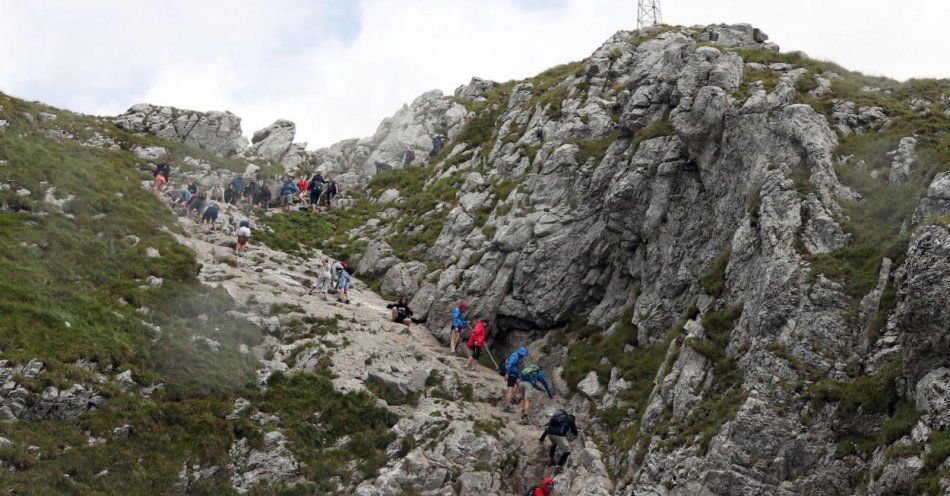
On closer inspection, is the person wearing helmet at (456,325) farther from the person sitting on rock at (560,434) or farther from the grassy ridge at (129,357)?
the person sitting on rock at (560,434)

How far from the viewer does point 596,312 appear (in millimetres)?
34562

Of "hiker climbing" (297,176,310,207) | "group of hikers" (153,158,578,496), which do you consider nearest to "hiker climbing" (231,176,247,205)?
"group of hikers" (153,158,578,496)

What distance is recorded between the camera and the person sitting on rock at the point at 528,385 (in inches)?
1171

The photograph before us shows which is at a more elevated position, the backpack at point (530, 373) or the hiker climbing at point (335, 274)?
the hiker climbing at point (335, 274)

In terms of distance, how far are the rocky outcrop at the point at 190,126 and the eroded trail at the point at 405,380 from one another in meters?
22.7

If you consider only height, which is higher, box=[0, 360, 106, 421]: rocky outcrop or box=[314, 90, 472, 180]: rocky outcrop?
box=[314, 90, 472, 180]: rocky outcrop

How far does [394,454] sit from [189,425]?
725 centimetres

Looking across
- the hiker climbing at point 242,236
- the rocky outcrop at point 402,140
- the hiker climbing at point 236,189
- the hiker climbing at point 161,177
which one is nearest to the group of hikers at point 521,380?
the hiker climbing at point 242,236

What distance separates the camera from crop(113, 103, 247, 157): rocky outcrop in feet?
194

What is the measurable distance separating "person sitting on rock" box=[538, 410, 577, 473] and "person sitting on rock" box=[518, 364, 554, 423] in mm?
2982

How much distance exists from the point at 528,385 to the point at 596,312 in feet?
20.6

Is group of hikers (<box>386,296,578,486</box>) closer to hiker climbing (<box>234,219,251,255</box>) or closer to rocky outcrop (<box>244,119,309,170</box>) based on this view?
hiker climbing (<box>234,219,251,255</box>)

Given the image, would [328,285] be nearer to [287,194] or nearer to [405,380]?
[405,380]

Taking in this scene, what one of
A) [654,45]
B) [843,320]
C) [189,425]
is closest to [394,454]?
[189,425]
